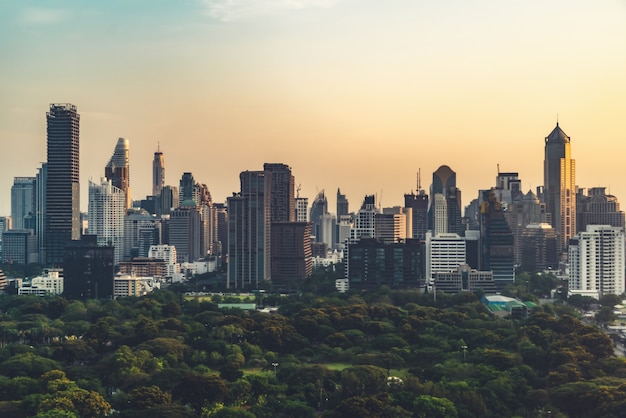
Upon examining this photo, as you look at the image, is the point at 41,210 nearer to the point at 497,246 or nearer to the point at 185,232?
the point at 185,232

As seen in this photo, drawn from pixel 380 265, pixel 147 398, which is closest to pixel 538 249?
pixel 380 265

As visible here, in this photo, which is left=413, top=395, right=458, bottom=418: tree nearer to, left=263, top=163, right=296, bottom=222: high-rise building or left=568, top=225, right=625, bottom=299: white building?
left=568, top=225, right=625, bottom=299: white building

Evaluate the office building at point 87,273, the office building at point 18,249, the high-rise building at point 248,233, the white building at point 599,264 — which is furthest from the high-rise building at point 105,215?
the white building at point 599,264

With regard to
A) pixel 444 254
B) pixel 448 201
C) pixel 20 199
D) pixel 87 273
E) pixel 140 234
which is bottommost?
pixel 87 273

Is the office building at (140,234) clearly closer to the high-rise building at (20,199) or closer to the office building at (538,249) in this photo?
the high-rise building at (20,199)

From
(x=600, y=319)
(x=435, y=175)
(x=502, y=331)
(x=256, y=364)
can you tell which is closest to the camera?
(x=256, y=364)

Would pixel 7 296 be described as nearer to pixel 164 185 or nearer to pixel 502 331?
pixel 502 331

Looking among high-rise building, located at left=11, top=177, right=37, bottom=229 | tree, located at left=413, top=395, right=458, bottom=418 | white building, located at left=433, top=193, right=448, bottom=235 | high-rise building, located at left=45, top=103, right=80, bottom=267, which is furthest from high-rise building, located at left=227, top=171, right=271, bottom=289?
high-rise building, located at left=11, top=177, right=37, bottom=229

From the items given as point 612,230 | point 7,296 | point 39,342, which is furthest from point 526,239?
point 39,342
